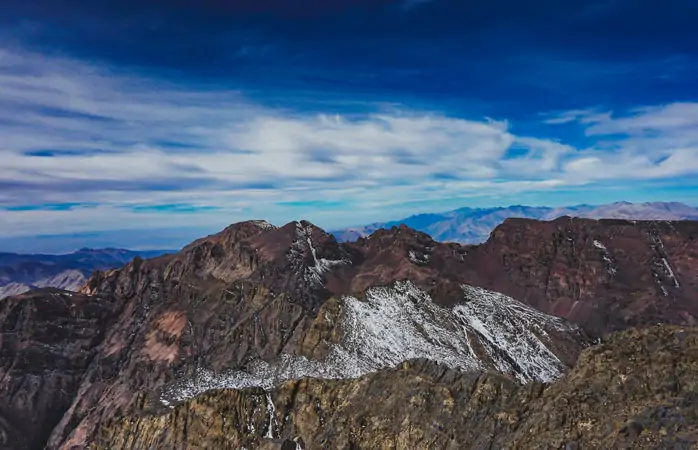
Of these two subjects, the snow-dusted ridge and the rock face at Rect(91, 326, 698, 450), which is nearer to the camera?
the rock face at Rect(91, 326, 698, 450)

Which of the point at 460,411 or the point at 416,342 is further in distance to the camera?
the point at 416,342

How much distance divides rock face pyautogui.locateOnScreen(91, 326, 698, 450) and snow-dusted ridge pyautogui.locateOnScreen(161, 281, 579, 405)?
16265 millimetres

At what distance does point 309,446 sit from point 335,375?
2864 centimetres

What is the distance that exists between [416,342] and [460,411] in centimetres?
5433

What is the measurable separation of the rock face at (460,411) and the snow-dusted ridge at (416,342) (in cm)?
1626

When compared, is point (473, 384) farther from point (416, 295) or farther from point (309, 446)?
point (416, 295)

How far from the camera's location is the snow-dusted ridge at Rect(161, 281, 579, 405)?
4183 inches

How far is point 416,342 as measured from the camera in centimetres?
11956

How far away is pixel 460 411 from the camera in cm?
6538

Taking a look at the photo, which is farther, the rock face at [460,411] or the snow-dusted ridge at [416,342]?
the snow-dusted ridge at [416,342]

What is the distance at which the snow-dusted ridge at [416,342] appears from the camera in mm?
106250

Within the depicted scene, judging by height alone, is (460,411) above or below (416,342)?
above

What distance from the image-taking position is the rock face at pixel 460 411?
45.2 m

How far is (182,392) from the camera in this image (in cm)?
10288
